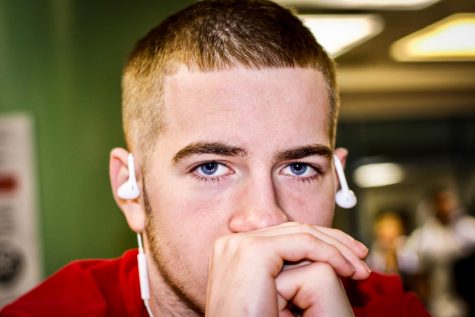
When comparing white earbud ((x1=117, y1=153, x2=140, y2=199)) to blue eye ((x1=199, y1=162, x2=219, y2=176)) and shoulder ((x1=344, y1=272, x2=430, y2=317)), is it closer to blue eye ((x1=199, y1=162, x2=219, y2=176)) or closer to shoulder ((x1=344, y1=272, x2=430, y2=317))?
blue eye ((x1=199, y1=162, x2=219, y2=176))

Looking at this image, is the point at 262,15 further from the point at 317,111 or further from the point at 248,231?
the point at 248,231

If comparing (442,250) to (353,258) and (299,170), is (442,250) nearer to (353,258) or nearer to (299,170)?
(299,170)

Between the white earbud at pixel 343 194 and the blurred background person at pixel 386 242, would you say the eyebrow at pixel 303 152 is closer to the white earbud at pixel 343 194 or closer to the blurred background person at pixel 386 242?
the white earbud at pixel 343 194

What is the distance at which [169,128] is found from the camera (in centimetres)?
122

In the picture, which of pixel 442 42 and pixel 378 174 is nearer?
pixel 442 42

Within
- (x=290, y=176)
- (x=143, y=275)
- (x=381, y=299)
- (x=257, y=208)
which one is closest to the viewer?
(x=257, y=208)

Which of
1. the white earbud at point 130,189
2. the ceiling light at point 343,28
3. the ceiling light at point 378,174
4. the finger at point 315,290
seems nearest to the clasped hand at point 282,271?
the finger at point 315,290

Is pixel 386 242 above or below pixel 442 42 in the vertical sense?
below

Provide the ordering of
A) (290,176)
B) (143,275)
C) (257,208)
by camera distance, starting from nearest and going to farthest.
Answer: (257,208)
(290,176)
(143,275)

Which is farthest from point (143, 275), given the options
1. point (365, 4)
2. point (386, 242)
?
point (386, 242)

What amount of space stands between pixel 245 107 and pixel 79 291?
2.05ft

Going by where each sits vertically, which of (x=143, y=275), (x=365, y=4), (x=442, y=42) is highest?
(x=365, y=4)

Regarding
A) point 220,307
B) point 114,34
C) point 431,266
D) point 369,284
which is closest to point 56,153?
point 114,34

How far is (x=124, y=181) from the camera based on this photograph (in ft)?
4.47
